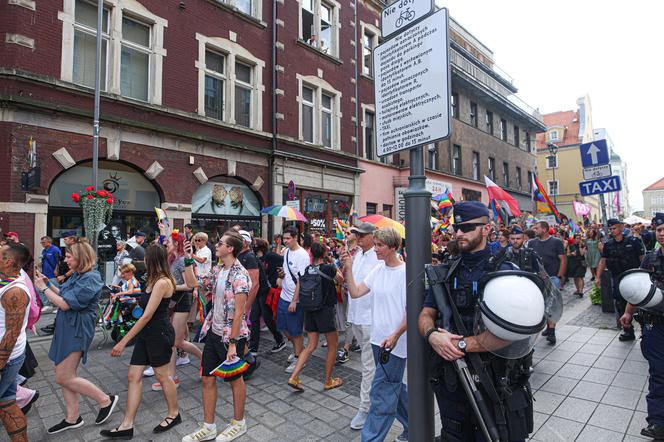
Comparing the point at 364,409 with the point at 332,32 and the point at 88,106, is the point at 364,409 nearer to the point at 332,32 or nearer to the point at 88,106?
the point at 88,106

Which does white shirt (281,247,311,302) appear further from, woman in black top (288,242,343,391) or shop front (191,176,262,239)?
shop front (191,176,262,239)

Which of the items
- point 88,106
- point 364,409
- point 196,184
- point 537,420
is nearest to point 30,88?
point 88,106

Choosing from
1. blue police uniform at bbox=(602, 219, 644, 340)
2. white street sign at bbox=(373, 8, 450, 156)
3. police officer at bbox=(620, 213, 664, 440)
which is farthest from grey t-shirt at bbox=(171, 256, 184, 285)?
blue police uniform at bbox=(602, 219, 644, 340)

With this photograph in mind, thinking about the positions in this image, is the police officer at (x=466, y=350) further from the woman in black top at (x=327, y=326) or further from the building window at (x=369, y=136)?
the building window at (x=369, y=136)

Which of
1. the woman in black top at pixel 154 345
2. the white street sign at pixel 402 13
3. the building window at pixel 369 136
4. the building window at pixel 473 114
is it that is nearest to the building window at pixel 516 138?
the building window at pixel 473 114

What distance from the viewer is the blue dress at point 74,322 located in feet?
12.6

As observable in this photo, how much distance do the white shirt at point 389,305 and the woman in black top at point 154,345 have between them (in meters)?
2.14

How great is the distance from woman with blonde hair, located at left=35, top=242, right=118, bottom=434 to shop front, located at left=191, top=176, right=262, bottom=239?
27.0 feet

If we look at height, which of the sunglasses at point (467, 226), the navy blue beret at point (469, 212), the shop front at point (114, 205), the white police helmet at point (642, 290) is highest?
the shop front at point (114, 205)

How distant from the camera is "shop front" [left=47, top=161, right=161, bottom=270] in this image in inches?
391

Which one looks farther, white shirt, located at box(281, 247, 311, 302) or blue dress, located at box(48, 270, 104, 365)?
white shirt, located at box(281, 247, 311, 302)

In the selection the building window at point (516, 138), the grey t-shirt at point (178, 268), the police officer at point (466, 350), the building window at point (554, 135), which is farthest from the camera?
the building window at point (554, 135)

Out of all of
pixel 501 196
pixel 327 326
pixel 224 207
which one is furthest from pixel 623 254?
pixel 224 207

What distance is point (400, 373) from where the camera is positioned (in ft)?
10.7
